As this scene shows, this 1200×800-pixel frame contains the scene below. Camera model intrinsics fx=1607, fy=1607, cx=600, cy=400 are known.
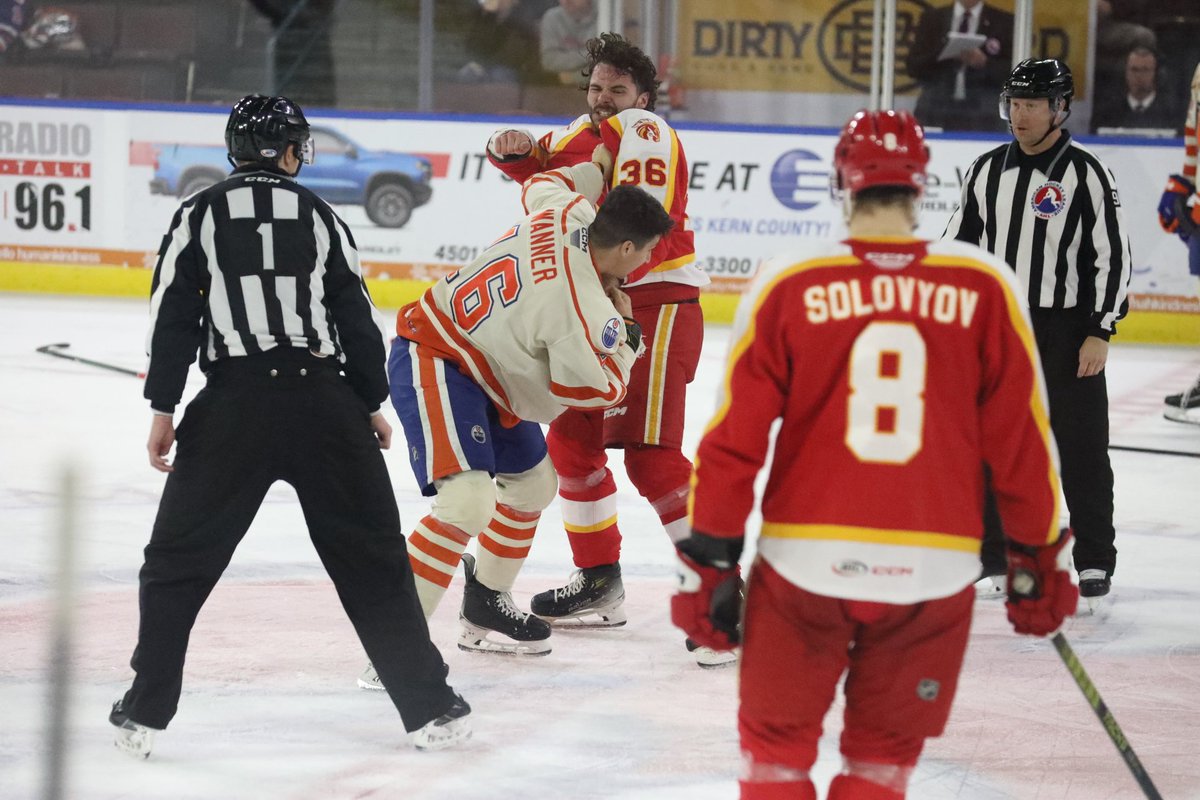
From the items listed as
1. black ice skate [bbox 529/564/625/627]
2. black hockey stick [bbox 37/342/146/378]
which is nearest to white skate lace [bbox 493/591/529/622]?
black ice skate [bbox 529/564/625/627]

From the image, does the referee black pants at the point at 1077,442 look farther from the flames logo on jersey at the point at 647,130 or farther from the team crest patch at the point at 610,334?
the team crest patch at the point at 610,334

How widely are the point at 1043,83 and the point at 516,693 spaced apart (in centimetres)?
194

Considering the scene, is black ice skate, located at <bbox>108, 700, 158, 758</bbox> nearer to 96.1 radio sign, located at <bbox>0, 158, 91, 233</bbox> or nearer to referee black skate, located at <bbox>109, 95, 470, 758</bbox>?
referee black skate, located at <bbox>109, 95, 470, 758</bbox>

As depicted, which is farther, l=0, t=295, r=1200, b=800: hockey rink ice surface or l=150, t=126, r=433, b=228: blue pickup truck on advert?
l=150, t=126, r=433, b=228: blue pickup truck on advert

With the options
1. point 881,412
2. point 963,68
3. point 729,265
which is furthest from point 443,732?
point 963,68

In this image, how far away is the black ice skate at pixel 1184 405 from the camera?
22.8 feet

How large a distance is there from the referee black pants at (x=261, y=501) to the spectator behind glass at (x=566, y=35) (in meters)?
7.49

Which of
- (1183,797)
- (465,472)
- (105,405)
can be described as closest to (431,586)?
(465,472)

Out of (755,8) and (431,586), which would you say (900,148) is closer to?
(431,586)

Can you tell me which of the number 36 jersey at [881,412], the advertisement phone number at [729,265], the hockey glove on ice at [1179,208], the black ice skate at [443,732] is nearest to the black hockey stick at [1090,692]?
the number 36 jersey at [881,412]

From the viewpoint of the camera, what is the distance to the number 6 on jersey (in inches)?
77.4

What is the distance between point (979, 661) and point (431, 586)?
1.30m

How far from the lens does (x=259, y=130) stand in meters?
2.90

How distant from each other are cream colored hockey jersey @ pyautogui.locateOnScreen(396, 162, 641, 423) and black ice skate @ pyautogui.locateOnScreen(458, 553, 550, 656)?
452 mm
